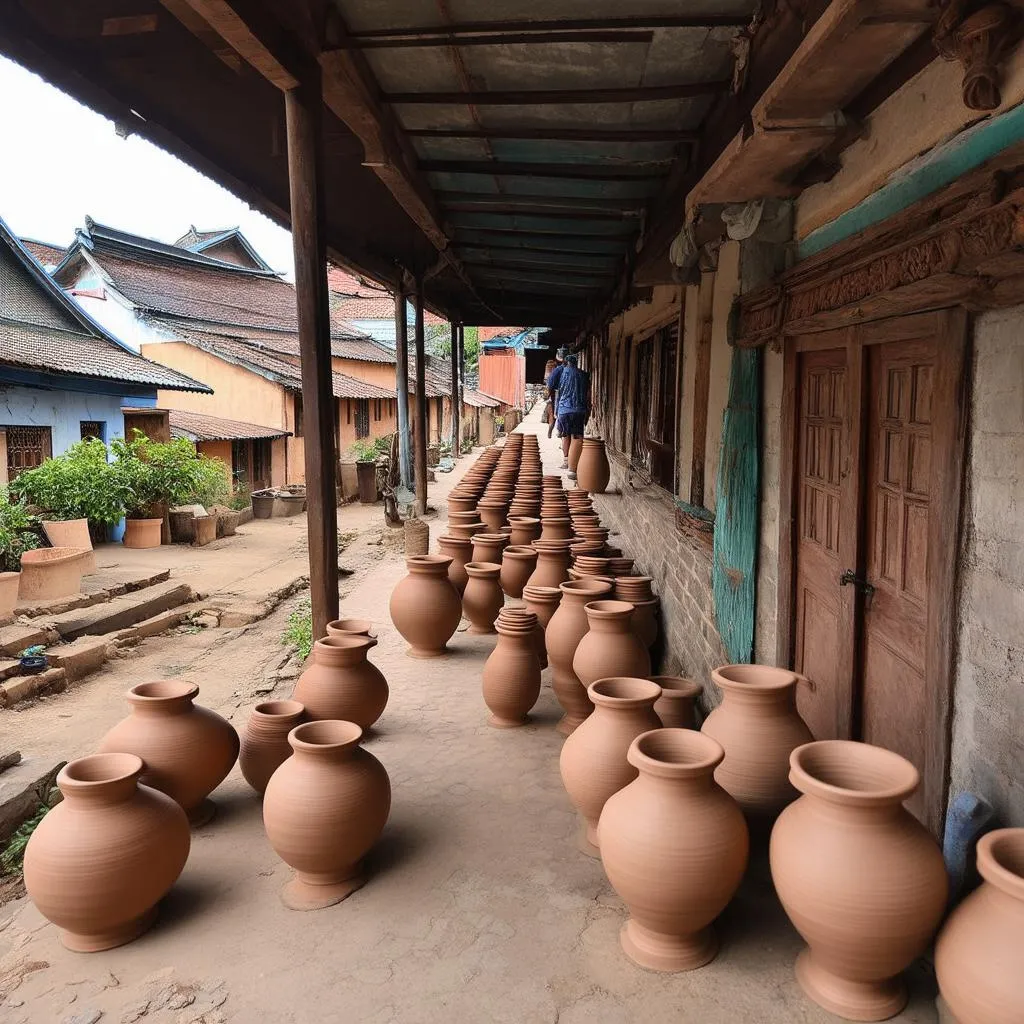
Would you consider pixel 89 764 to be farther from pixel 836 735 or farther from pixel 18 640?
pixel 18 640

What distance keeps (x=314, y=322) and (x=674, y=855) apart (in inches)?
122

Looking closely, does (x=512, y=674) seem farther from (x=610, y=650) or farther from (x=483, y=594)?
(x=483, y=594)

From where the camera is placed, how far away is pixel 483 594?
589 centimetres

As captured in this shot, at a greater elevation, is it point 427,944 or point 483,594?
point 483,594

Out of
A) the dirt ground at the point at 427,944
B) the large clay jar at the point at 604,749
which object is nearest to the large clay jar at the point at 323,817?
the dirt ground at the point at 427,944

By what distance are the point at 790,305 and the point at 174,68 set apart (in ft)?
10.2

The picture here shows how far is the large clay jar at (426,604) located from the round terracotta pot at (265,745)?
6.42 feet

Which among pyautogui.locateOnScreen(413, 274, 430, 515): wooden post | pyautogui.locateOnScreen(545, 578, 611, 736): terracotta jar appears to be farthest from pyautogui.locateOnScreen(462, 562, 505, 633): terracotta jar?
pyautogui.locateOnScreen(413, 274, 430, 515): wooden post

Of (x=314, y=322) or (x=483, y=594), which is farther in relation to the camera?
(x=483, y=594)

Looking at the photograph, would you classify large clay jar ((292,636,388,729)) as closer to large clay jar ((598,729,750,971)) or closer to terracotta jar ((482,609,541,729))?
terracotta jar ((482,609,541,729))

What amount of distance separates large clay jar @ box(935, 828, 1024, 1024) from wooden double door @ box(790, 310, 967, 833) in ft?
1.46

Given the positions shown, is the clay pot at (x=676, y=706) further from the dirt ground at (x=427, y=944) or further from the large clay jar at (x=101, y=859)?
the large clay jar at (x=101, y=859)

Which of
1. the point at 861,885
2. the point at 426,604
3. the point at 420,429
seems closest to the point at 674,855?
the point at 861,885

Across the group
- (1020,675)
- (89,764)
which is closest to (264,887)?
(89,764)
